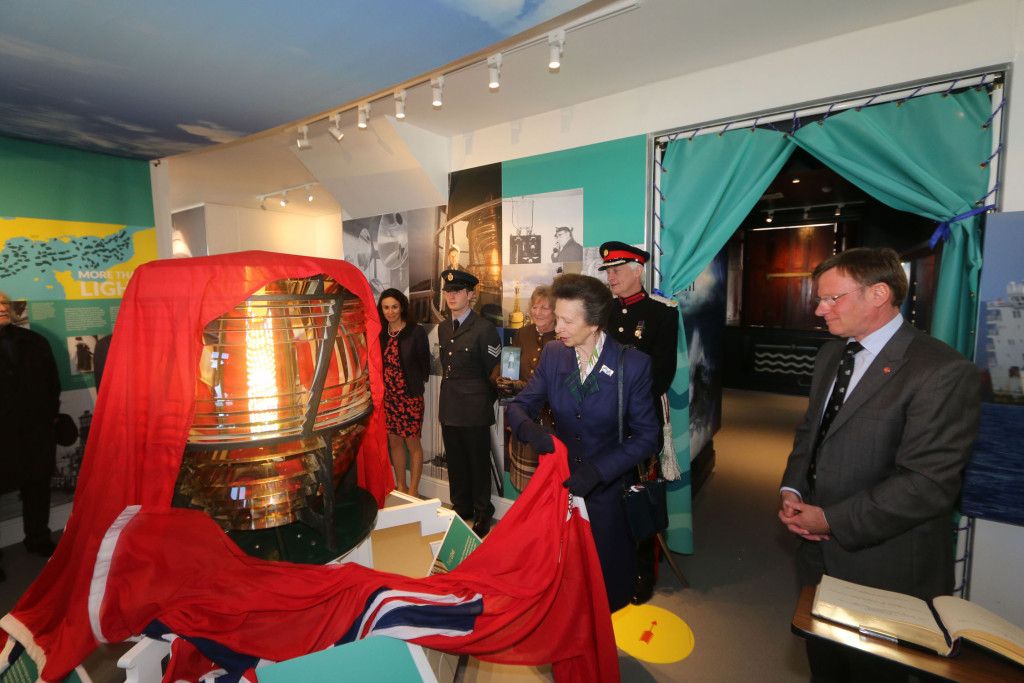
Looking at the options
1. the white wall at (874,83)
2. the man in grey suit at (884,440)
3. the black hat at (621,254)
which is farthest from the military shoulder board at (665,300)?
the man in grey suit at (884,440)

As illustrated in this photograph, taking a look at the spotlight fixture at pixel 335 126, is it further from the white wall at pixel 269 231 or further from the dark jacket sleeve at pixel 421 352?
the white wall at pixel 269 231

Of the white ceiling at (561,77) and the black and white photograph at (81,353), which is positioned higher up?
the white ceiling at (561,77)

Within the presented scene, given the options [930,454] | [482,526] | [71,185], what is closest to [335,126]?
[71,185]

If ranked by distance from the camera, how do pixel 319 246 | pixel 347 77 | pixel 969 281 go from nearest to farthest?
pixel 347 77 → pixel 969 281 → pixel 319 246

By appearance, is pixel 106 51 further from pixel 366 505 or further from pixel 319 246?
pixel 319 246

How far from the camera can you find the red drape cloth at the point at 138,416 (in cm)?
92

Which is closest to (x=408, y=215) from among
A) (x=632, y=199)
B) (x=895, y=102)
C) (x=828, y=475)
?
(x=632, y=199)

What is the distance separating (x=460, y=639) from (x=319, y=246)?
883cm

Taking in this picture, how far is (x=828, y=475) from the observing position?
1.90 meters

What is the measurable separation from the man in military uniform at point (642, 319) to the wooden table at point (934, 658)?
190 centimetres

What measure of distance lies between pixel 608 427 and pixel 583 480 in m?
0.48

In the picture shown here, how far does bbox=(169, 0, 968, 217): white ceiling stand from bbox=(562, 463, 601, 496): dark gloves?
2.28 meters

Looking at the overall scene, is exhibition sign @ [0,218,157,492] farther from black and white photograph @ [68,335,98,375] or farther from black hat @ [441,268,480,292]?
black hat @ [441,268,480,292]

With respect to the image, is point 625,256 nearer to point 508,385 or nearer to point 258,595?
point 508,385
